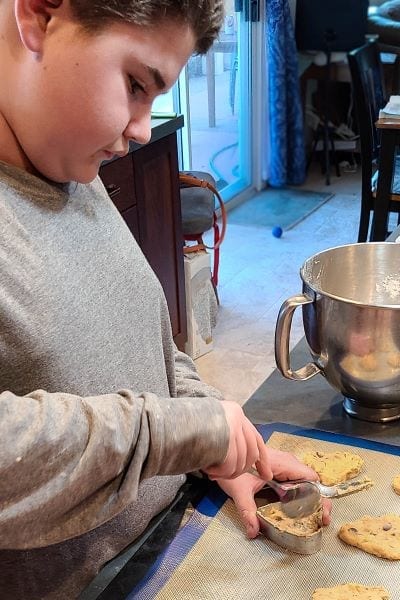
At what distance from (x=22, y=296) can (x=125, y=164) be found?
143cm

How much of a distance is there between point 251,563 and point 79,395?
0.80 feet

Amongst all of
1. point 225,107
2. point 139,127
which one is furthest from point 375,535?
point 225,107

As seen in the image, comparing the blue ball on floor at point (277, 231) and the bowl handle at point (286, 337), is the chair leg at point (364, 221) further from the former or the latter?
the bowl handle at point (286, 337)

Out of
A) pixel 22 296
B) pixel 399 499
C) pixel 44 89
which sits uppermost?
pixel 44 89

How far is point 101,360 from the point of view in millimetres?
716

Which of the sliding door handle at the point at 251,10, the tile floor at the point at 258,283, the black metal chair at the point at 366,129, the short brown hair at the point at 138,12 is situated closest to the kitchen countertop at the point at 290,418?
the short brown hair at the point at 138,12

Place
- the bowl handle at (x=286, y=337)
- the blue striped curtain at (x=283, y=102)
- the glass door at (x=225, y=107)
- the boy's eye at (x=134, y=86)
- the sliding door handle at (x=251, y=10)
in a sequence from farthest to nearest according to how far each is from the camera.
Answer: the blue striped curtain at (x=283, y=102), the sliding door handle at (x=251, y=10), the glass door at (x=225, y=107), the bowl handle at (x=286, y=337), the boy's eye at (x=134, y=86)

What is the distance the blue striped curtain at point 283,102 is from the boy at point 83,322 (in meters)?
3.51

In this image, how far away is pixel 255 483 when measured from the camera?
2.61 ft

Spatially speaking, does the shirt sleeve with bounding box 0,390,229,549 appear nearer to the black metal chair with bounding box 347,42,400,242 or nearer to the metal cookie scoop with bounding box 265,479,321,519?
the metal cookie scoop with bounding box 265,479,321,519

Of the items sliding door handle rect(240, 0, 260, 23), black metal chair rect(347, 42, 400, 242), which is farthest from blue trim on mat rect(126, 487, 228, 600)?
sliding door handle rect(240, 0, 260, 23)

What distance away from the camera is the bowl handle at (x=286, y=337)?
0.84 metres

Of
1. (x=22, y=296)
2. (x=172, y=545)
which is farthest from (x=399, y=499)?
(x=22, y=296)

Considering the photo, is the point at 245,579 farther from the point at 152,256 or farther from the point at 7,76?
the point at 152,256
